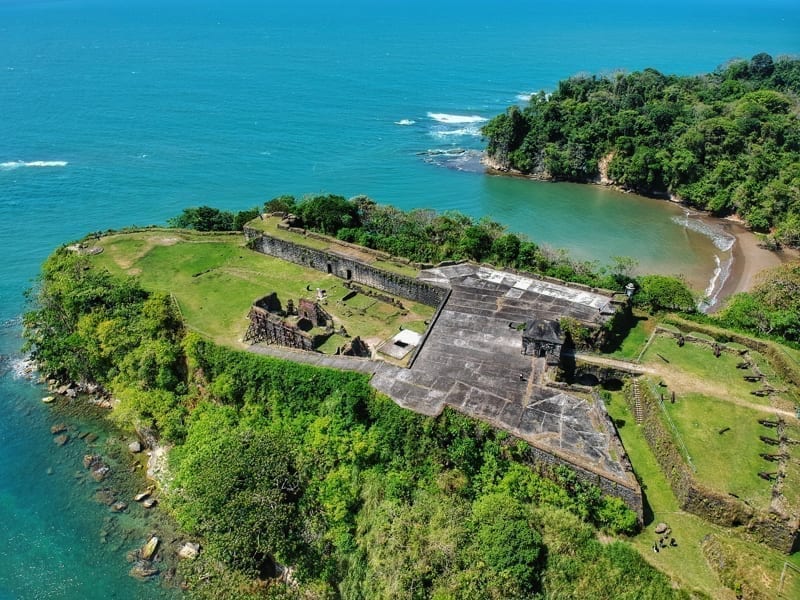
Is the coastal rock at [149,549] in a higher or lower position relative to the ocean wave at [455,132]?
lower

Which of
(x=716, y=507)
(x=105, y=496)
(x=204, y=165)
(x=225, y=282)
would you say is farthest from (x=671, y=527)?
(x=204, y=165)

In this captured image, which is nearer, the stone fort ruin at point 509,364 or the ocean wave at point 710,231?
the stone fort ruin at point 509,364

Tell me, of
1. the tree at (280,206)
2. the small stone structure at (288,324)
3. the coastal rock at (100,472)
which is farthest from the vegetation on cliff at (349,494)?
the tree at (280,206)

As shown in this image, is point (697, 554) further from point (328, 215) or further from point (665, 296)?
point (328, 215)

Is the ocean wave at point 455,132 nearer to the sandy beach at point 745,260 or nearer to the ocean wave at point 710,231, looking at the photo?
the ocean wave at point 710,231

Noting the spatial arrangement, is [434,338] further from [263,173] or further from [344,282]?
[263,173]

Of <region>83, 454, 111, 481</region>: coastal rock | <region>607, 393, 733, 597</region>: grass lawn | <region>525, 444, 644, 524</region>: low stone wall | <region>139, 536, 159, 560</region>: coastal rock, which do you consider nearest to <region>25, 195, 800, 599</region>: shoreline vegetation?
<region>525, 444, 644, 524</region>: low stone wall
